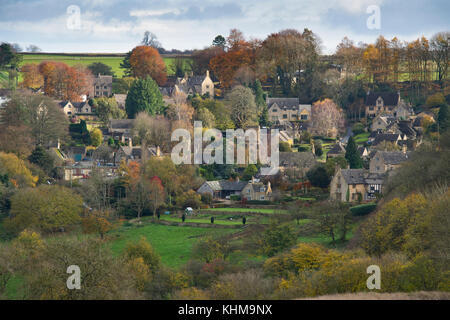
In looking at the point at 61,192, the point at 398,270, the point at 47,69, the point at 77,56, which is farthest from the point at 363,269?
the point at 77,56

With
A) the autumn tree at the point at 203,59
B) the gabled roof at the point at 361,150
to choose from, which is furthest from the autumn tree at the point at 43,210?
the autumn tree at the point at 203,59

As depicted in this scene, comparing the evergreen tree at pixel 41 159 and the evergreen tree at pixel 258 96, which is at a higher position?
the evergreen tree at pixel 258 96

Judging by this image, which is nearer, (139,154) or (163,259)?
→ (163,259)

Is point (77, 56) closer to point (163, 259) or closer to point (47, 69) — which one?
point (47, 69)

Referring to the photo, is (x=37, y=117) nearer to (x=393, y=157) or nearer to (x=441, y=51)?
(x=393, y=157)

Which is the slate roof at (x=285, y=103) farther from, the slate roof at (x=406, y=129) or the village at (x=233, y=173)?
the slate roof at (x=406, y=129)

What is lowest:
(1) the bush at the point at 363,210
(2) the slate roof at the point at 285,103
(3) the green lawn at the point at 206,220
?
(3) the green lawn at the point at 206,220

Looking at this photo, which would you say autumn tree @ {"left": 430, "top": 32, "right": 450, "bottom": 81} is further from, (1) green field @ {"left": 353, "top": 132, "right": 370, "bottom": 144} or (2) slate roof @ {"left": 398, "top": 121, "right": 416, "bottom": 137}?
(1) green field @ {"left": 353, "top": 132, "right": 370, "bottom": 144}
